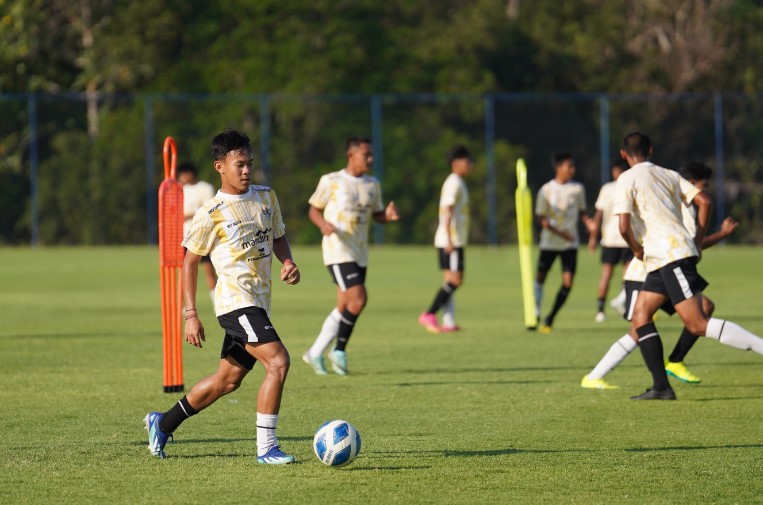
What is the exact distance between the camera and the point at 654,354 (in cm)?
979

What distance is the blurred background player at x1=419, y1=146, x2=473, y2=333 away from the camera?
15.4 m

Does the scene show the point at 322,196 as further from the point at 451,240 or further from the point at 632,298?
the point at 451,240

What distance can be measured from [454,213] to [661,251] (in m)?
6.37

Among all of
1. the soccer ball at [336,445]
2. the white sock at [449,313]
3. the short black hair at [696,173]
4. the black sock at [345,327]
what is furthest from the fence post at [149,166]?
the soccer ball at [336,445]

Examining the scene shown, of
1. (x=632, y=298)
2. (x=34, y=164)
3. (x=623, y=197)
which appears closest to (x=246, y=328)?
(x=623, y=197)

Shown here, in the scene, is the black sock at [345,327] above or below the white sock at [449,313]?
above

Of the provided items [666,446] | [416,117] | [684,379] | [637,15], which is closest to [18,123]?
[416,117]

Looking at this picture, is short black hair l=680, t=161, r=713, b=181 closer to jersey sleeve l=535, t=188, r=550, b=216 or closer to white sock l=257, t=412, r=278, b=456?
white sock l=257, t=412, r=278, b=456

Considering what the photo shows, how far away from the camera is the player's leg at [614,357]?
10180 mm

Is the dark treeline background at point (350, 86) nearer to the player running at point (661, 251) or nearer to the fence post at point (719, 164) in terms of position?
the fence post at point (719, 164)

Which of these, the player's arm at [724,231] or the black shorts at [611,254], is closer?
the player's arm at [724,231]

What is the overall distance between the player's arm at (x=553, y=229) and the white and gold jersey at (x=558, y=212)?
1.8 inches

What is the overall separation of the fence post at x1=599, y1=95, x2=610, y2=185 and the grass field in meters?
15.4

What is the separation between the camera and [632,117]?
3391cm
